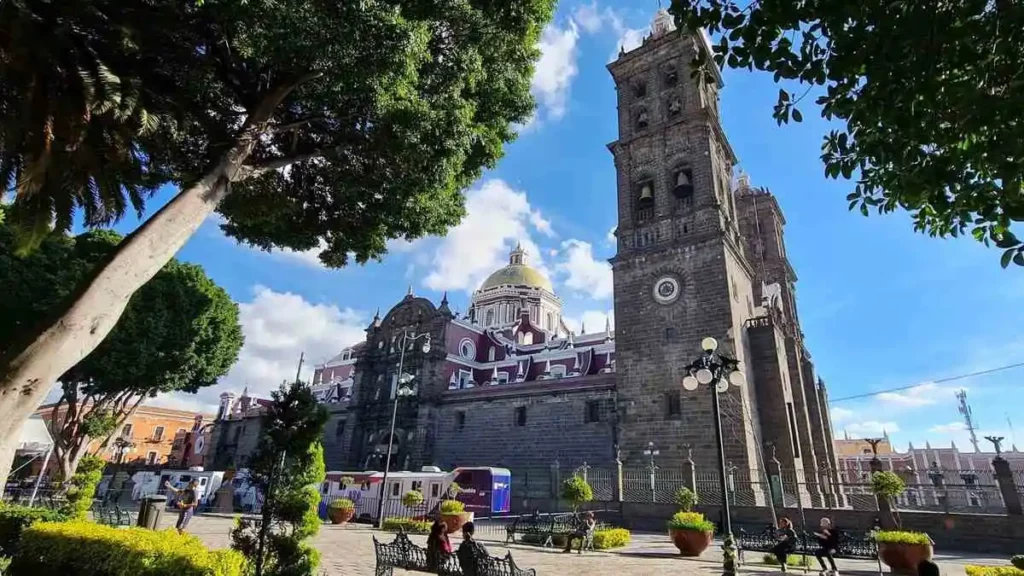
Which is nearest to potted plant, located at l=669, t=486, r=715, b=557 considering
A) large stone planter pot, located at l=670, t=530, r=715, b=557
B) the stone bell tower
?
large stone planter pot, located at l=670, t=530, r=715, b=557

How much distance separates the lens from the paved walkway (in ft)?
34.3

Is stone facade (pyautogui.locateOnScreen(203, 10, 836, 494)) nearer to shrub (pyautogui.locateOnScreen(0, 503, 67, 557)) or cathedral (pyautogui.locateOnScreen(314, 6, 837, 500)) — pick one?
cathedral (pyautogui.locateOnScreen(314, 6, 837, 500))

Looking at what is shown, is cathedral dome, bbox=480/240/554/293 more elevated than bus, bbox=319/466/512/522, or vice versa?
cathedral dome, bbox=480/240/554/293

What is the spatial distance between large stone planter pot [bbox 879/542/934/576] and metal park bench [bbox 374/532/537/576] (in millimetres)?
8605

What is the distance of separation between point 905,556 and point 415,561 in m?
10.4

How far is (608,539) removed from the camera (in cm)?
1428

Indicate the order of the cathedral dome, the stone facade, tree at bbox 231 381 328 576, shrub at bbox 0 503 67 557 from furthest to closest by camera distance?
1. the cathedral dome
2. the stone facade
3. shrub at bbox 0 503 67 557
4. tree at bbox 231 381 328 576

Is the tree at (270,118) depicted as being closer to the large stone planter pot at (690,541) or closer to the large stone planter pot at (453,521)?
the large stone planter pot at (690,541)

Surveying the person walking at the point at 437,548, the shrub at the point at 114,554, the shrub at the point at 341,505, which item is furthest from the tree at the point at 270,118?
the shrub at the point at 341,505

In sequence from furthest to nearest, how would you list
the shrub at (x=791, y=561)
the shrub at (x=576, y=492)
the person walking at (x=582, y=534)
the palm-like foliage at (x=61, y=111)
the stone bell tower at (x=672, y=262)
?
the stone bell tower at (x=672, y=262) < the shrub at (x=576, y=492) < the person walking at (x=582, y=534) < the shrub at (x=791, y=561) < the palm-like foliage at (x=61, y=111)

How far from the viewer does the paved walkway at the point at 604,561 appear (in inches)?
412

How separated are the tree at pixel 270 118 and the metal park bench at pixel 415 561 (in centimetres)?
515

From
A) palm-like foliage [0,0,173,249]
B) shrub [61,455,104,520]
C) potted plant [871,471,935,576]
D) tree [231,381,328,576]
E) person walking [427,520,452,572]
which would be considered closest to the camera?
palm-like foliage [0,0,173,249]

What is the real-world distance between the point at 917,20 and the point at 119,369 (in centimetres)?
2550
